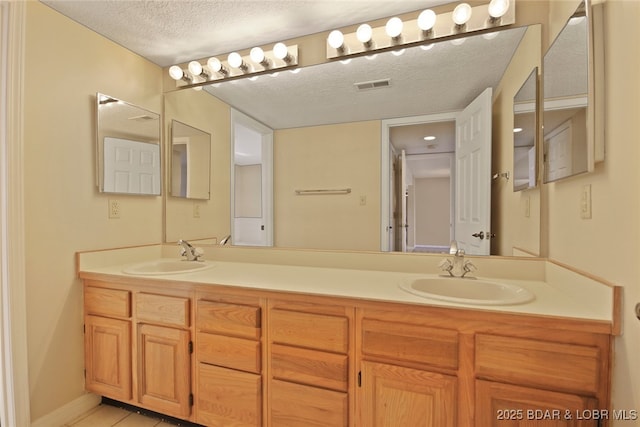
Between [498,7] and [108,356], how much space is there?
2703 millimetres

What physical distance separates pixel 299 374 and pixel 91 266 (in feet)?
4.58

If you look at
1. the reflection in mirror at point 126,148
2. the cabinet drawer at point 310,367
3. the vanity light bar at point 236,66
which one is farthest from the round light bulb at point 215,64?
the cabinet drawer at point 310,367

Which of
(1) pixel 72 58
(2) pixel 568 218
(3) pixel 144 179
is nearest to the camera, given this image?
(2) pixel 568 218

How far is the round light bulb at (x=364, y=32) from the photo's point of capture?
5.15ft

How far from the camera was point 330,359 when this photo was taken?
1.16 metres

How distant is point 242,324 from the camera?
1299 millimetres

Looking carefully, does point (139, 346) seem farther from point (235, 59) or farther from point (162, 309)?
point (235, 59)

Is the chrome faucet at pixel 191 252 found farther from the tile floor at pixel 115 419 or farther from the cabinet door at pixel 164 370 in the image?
the tile floor at pixel 115 419

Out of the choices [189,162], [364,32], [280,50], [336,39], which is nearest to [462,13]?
[364,32]

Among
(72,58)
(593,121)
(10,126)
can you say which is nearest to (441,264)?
(593,121)

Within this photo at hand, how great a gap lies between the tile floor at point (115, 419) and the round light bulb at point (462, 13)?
258cm

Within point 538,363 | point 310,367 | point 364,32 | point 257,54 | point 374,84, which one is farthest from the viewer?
point 257,54

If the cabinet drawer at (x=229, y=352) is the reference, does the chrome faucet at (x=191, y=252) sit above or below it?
Answer: above

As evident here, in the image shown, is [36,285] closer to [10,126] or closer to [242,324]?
[10,126]
